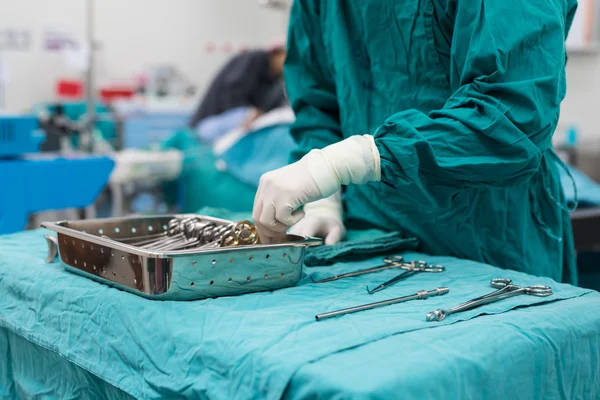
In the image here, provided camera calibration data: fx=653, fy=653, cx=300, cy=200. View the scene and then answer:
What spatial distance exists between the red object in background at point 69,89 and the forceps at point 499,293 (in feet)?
15.4

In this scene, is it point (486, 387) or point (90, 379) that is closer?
point (486, 387)

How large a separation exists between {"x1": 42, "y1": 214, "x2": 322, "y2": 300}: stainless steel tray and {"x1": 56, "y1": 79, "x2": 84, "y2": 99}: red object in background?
14.4ft

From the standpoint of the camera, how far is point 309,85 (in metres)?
1.40

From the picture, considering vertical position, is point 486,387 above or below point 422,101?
below

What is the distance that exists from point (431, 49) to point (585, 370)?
571 millimetres

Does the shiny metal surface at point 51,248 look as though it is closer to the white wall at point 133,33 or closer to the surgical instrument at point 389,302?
the surgical instrument at point 389,302

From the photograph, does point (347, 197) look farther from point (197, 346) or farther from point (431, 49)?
point (197, 346)

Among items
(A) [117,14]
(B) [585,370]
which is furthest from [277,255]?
(A) [117,14]

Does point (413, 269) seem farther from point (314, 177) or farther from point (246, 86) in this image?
point (246, 86)

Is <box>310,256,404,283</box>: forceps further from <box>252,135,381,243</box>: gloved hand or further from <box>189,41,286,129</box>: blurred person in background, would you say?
<box>189,41,286,129</box>: blurred person in background

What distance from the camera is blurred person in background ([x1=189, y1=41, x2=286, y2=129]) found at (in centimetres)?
449

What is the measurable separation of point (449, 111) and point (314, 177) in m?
0.22

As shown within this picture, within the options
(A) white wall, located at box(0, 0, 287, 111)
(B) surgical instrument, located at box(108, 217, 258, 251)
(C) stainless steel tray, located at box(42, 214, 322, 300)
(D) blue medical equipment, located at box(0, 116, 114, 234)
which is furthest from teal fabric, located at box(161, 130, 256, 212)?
(C) stainless steel tray, located at box(42, 214, 322, 300)

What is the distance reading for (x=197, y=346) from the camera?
0.75 m
